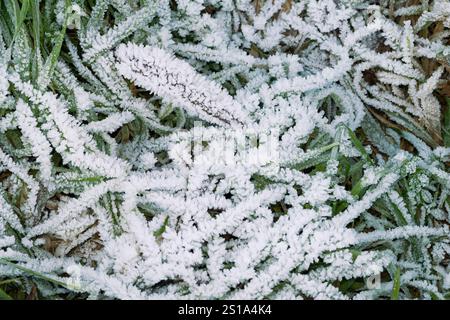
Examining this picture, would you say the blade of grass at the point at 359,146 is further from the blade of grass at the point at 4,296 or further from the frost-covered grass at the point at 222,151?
the blade of grass at the point at 4,296

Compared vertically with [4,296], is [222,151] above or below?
above

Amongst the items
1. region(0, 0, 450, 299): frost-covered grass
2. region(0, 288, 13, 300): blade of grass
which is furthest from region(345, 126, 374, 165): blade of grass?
region(0, 288, 13, 300): blade of grass

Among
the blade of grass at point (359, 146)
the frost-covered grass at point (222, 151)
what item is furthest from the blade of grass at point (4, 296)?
the blade of grass at point (359, 146)

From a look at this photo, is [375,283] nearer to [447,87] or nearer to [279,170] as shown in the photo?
[279,170]

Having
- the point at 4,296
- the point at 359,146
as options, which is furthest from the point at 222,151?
the point at 4,296

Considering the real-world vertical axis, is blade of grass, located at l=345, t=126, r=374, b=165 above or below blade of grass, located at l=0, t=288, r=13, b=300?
above

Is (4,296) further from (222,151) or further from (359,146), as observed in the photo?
(359,146)

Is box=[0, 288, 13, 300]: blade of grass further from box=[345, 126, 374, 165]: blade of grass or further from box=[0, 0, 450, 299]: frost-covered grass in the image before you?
box=[345, 126, 374, 165]: blade of grass
